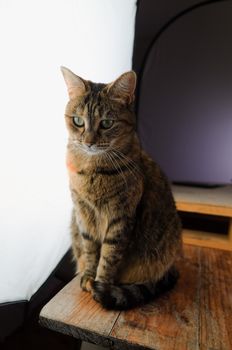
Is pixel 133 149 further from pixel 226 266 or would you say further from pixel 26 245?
pixel 226 266

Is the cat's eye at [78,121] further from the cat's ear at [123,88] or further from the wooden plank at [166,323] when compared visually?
the wooden plank at [166,323]

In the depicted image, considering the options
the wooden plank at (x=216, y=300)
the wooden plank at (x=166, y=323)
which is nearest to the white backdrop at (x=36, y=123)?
the wooden plank at (x=166, y=323)

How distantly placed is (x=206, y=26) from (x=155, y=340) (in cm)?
143

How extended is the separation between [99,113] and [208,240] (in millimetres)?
818

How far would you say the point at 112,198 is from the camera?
0.75 m

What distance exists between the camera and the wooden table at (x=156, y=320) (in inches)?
25.3

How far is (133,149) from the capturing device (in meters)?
0.81

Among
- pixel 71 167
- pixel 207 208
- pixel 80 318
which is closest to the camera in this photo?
pixel 80 318

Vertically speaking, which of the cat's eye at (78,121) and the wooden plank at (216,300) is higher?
the cat's eye at (78,121)

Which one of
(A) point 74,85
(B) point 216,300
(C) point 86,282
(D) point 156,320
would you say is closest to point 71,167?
(A) point 74,85

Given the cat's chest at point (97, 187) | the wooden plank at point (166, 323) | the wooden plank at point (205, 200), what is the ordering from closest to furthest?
the wooden plank at point (166, 323) → the cat's chest at point (97, 187) → the wooden plank at point (205, 200)

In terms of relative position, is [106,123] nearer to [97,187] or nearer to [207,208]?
[97,187]

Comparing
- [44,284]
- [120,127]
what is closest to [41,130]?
[120,127]

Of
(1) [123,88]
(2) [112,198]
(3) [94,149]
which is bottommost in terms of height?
(2) [112,198]
